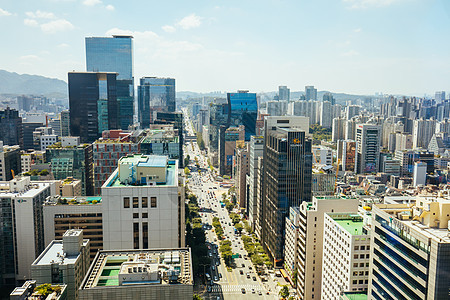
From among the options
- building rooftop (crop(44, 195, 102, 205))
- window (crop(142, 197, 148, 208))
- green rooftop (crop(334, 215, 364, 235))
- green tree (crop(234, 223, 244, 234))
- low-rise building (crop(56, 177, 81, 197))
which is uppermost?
window (crop(142, 197, 148, 208))

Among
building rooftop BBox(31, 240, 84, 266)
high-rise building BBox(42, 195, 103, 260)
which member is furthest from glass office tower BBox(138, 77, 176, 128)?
building rooftop BBox(31, 240, 84, 266)

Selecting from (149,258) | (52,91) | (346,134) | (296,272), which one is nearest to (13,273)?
(149,258)

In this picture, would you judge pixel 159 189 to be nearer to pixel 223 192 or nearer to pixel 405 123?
pixel 223 192

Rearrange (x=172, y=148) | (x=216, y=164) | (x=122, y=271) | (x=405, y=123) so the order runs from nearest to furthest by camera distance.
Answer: (x=122, y=271) < (x=172, y=148) < (x=216, y=164) < (x=405, y=123)

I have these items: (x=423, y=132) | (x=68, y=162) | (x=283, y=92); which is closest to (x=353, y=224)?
(x=68, y=162)

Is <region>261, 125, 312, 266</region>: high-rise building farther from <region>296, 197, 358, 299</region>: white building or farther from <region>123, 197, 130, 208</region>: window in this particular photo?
<region>123, 197, 130, 208</region>: window

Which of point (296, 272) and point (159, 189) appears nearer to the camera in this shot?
point (159, 189)

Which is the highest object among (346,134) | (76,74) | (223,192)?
(76,74)
